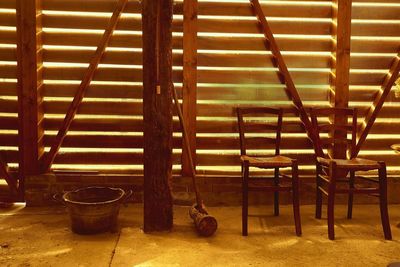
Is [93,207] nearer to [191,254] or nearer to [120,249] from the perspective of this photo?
[120,249]

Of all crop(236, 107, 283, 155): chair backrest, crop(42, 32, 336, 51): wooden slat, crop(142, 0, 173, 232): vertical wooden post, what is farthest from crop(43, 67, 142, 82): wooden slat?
crop(236, 107, 283, 155): chair backrest

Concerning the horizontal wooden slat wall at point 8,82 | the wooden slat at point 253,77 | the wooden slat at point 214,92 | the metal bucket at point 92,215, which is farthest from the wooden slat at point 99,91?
the metal bucket at point 92,215

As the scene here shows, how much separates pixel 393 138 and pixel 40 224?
4574mm

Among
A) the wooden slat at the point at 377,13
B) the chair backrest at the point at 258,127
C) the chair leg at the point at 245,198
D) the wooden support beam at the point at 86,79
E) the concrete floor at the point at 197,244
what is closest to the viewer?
the concrete floor at the point at 197,244

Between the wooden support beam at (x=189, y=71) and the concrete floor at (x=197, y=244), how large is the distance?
0.98 meters

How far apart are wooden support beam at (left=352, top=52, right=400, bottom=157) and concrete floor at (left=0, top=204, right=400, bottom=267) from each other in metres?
1.03

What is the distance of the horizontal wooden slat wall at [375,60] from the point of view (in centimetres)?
570

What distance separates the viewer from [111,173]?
5652mm

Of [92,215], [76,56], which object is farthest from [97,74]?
[92,215]

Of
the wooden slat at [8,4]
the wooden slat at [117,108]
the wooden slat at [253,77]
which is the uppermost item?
the wooden slat at [8,4]

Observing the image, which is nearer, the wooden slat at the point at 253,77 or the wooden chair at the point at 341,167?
the wooden chair at the point at 341,167

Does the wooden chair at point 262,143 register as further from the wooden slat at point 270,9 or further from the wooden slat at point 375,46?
the wooden slat at point 375,46

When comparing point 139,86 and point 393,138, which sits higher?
point 139,86

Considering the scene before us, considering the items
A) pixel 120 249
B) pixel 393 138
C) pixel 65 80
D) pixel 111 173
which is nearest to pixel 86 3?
pixel 65 80
